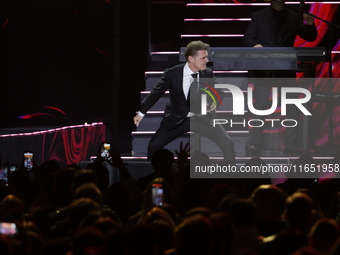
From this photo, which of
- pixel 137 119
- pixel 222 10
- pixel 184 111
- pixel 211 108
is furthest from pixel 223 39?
pixel 137 119

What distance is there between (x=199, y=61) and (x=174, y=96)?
561 millimetres

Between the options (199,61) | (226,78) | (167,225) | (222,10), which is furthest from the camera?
(222,10)

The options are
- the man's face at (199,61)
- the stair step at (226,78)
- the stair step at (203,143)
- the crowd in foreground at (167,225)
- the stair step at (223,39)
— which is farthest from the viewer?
the stair step at (223,39)

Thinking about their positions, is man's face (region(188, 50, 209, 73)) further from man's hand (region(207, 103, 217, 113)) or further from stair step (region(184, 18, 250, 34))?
stair step (region(184, 18, 250, 34))

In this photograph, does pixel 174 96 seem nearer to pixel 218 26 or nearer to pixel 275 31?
pixel 275 31

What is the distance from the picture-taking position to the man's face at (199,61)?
771cm

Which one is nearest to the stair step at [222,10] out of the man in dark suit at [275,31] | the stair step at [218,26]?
the stair step at [218,26]

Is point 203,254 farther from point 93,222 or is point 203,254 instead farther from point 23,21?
point 23,21

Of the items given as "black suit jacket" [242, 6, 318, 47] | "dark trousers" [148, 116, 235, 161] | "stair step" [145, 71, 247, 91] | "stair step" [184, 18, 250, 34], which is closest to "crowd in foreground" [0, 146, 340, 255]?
"dark trousers" [148, 116, 235, 161]

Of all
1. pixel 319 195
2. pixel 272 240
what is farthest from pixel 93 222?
pixel 319 195

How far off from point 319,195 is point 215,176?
39.1 inches

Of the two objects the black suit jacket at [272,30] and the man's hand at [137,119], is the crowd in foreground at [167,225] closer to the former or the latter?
the man's hand at [137,119]

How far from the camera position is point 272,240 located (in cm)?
326

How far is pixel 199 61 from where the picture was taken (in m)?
7.77
